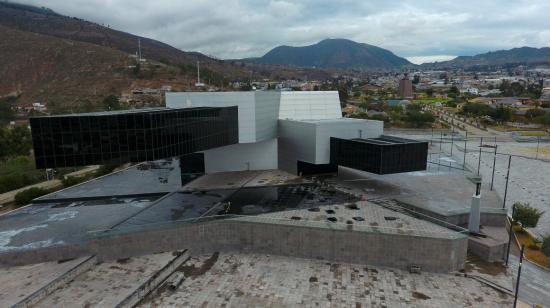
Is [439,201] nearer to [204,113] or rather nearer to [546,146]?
[204,113]

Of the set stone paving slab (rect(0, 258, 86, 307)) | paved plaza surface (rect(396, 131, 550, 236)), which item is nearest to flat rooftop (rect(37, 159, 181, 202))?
stone paving slab (rect(0, 258, 86, 307))

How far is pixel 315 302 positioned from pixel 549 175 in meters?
46.5

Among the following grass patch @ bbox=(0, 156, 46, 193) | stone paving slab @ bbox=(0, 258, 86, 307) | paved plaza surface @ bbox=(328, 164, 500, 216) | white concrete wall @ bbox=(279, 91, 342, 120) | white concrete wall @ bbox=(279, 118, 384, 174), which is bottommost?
stone paving slab @ bbox=(0, 258, 86, 307)

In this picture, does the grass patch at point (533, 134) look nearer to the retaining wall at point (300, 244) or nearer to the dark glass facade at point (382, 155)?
the dark glass facade at point (382, 155)

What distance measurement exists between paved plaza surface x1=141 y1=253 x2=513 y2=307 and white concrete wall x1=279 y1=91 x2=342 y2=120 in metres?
21.8

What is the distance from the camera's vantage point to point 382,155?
104 ft

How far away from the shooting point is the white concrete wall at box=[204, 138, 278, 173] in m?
41.2

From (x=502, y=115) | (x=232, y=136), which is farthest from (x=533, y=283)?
(x=502, y=115)

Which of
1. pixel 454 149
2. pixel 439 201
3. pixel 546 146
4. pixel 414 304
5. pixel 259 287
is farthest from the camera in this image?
pixel 546 146

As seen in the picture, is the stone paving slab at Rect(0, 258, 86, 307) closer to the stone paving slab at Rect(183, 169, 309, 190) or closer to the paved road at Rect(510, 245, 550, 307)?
A: the stone paving slab at Rect(183, 169, 309, 190)

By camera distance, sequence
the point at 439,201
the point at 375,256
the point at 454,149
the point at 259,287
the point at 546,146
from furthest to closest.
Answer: the point at 546,146 → the point at 454,149 → the point at 439,201 → the point at 375,256 → the point at 259,287

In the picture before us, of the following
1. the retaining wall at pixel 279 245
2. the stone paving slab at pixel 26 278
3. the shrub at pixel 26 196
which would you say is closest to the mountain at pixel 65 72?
the shrub at pixel 26 196

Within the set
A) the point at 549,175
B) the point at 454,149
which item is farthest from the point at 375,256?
the point at 454,149

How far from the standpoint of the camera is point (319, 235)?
2469 cm
